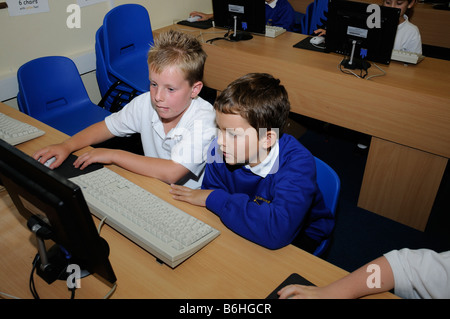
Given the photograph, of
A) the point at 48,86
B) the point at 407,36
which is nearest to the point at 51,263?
the point at 48,86

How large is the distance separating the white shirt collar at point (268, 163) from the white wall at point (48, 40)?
1817mm

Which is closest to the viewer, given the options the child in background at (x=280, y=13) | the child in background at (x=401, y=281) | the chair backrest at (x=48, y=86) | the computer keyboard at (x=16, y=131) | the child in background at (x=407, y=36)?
the child in background at (x=401, y=281)

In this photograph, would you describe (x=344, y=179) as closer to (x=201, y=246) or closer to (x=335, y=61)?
(x=335, y=61)

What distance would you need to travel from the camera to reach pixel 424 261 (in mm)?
827

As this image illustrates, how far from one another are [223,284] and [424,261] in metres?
0.47

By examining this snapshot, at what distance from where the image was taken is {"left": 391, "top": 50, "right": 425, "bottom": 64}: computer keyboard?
2.08 metres

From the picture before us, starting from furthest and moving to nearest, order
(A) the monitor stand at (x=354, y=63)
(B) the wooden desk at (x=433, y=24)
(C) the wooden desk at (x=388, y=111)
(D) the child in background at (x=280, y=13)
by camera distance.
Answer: (B) the wooden desk at (x=433, y=24) < (D) the child in background at (x=280, y=13) < (A) the monitor stand at (x=354, y=63) < (C) the wooden desk at (x=388, y=111)

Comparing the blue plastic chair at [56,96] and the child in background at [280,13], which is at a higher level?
the child in background at [280,13]

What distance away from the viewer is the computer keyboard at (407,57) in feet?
6.83

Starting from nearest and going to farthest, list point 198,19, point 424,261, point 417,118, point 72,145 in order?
point 424,261 < point 72,145 < point 417,118 < point 198,19

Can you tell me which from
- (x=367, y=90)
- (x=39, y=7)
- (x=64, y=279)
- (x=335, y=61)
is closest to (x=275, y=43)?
(x=335, y=61)

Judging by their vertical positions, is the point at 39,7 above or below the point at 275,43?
above

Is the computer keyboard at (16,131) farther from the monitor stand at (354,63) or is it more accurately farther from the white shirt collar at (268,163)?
the monitor stand at (354,63)

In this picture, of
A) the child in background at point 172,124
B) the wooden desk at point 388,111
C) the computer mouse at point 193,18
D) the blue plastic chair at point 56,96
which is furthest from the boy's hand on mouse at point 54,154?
the computer mouse at point 193,18
